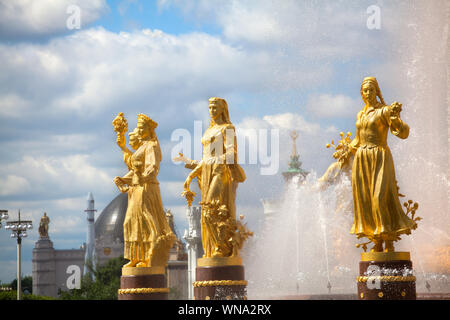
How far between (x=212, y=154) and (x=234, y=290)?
3024 mm

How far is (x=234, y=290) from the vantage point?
606 inches

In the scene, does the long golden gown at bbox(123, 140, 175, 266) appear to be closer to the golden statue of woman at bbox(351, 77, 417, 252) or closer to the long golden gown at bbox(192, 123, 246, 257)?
the long golden gown at bbox(192, 123, 246, 257)

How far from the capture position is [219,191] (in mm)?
15727

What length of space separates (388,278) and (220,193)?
13.9ft

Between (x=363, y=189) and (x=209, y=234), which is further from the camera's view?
(x=209, y=234)

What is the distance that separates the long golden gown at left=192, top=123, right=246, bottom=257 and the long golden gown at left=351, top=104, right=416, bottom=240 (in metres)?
3.12

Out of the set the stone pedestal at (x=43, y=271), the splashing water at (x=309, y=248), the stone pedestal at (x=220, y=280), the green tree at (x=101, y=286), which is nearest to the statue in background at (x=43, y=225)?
the stone pedestal at (x=43, y=271)

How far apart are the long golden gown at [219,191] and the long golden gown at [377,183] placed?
3.12 m

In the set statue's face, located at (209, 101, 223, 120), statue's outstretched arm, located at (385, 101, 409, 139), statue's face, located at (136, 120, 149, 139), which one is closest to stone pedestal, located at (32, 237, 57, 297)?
statue's face, located at (136, 120, 149, 139)

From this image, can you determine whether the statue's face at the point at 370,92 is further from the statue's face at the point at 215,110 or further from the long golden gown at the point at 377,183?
the statue's face at the point at 215,110

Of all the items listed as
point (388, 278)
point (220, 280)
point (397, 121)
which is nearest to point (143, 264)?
point (220, 280)
